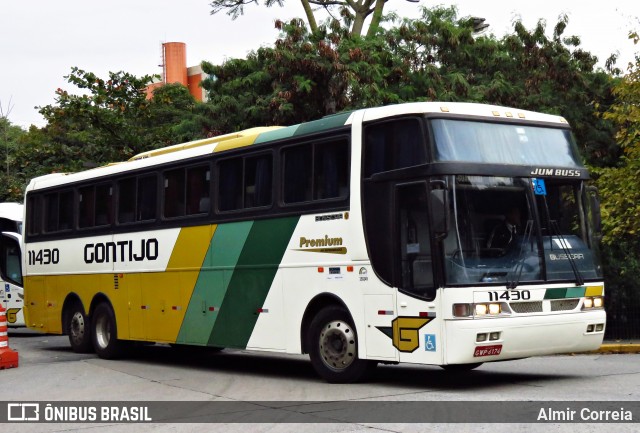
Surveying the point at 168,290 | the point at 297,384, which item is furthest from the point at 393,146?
the point at 168,290

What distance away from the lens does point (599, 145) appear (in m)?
27.2

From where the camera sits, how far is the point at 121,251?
1817 centimetres

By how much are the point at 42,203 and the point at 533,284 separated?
1218cm

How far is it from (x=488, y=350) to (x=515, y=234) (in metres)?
1.49

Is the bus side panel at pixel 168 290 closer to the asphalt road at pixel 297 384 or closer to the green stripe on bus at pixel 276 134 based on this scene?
the asphalt road at pixel 297 384

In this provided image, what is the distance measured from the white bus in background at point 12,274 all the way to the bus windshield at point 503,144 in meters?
18.7

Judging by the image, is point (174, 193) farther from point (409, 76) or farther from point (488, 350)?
point (409, 76)

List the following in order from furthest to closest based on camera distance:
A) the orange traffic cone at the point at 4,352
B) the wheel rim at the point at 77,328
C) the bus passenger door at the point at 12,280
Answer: the bus passenger door at the point at 12,280 < the wheel rim at the point at 77,328 < the orange traffic cone at the point at 4,352

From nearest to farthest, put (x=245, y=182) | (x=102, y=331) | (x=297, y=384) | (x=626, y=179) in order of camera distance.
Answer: (x=297, y=384), (x=245, y=182), (x=102, y=331), (x=626, y=179)

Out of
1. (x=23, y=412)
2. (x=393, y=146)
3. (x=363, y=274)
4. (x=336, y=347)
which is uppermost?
(x=393, y=146)

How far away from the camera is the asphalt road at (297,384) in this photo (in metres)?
9.99

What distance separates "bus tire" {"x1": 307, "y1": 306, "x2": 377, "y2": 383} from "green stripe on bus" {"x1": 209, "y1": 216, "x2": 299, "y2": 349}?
1247 millimetres

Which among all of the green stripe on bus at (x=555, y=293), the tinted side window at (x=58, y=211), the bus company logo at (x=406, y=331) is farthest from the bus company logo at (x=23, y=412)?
the tinted side window at (x=58, y=211)

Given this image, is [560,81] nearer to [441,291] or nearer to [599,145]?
[599,145]
